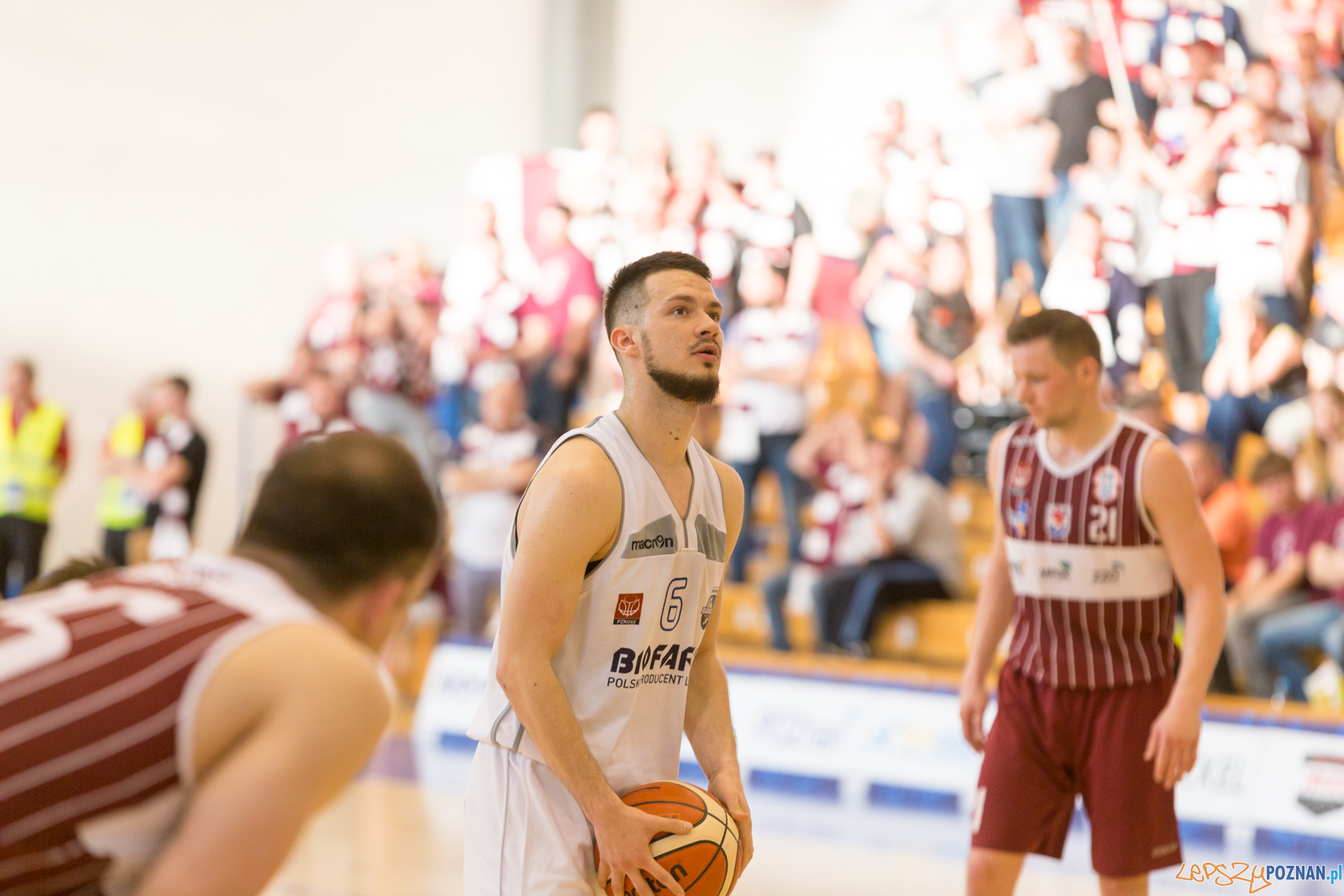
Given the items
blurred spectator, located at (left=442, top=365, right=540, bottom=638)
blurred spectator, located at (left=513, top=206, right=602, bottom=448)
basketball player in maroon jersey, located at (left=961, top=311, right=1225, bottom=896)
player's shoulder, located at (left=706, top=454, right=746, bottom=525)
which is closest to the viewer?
player's shoulder, located at (left=706, top=454, right=746, bottom=525)

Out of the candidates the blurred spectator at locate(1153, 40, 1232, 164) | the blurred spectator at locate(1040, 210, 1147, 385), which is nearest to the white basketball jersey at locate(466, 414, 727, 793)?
the blurred spectator at locate(1040, 210, 1147, 385)

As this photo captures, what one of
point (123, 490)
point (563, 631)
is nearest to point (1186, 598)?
point (563, 631)

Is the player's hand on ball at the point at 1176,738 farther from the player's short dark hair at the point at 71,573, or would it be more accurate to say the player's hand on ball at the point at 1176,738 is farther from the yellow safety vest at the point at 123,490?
the yellow safety vest at the point at 123,490

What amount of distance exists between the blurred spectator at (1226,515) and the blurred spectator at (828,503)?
2089 millimetres

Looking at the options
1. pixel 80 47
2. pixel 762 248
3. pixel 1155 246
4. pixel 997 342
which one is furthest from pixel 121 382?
pixel 1155 246

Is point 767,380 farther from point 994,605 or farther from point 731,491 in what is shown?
point 731,491

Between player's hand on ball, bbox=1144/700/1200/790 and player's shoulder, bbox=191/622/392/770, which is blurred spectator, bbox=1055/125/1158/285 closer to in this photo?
player's hand on ball, bbox=1144/700/1200/790

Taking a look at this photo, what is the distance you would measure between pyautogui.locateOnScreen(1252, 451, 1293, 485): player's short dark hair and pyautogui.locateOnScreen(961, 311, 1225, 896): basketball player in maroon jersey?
3.85 meters

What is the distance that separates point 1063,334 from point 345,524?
102 inches

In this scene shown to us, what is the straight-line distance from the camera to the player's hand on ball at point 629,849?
2578mm

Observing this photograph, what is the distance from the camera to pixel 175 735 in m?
1.57

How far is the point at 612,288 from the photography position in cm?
308

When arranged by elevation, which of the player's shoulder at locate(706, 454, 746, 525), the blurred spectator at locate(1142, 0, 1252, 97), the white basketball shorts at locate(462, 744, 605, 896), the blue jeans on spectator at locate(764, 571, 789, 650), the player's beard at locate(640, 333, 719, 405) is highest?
the blurred spectator at locate(1142, 0, 1252, 97)

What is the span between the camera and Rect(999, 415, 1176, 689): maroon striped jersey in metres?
3.75
